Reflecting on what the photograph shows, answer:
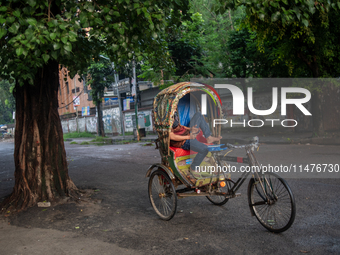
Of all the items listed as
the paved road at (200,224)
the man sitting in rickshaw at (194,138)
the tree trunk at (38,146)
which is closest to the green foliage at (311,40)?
the paved road at (200,224)

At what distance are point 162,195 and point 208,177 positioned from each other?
2.79ft

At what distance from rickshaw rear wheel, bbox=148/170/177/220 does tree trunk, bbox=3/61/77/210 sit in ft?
5.93

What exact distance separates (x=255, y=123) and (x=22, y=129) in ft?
72.8

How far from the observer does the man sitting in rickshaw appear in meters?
4.96

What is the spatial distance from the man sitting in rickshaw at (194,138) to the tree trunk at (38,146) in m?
2.38

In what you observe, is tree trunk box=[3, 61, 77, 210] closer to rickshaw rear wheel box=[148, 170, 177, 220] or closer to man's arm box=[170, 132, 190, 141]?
rickshaw rear wheel box=[148, 170, 177, 220]

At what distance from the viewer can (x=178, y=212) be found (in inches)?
205

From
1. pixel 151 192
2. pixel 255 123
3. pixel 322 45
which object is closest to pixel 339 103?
pixel 322 45

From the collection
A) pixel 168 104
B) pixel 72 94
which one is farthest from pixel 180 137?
pixel 72 94

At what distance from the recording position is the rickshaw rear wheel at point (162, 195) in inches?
191

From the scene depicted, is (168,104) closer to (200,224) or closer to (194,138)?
→ (194,138)

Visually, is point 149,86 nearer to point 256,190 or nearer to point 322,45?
point 322,45

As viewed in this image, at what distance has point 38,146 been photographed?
5793mm

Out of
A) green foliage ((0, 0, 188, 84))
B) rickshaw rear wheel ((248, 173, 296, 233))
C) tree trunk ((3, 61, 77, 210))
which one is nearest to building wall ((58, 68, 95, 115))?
tree trunk ((3, 61, 77, 210))
